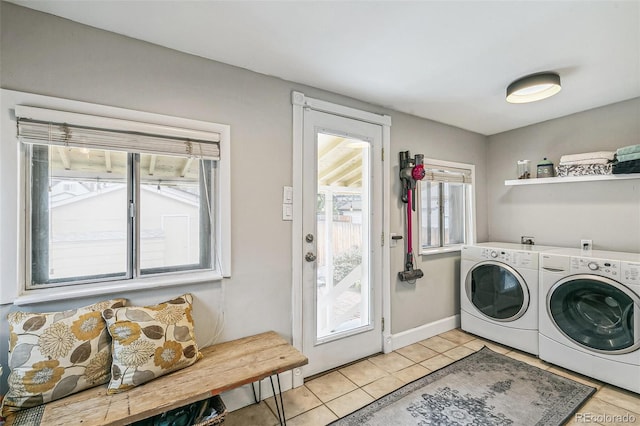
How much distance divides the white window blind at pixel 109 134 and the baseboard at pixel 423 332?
91.6 inches

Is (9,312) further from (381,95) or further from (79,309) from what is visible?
(381,95)

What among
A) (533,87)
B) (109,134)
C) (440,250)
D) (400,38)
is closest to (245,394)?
(109,134)

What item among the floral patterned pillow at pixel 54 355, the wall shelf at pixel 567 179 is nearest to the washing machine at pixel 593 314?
the wall shelf at pixel 567 179

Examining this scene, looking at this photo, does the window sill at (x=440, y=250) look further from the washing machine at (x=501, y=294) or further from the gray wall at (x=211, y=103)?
the gray wall at (x=211, y=103)

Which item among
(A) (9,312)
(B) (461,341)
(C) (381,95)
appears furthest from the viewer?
(B) (461,341)

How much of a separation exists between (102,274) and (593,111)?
4266 mm

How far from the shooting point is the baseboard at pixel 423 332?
2782mm

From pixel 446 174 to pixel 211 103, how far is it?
253cm

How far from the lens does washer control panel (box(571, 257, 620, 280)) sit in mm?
2084

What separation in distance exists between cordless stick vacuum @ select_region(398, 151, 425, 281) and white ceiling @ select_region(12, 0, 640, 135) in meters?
0.61

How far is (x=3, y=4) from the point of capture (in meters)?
1.36

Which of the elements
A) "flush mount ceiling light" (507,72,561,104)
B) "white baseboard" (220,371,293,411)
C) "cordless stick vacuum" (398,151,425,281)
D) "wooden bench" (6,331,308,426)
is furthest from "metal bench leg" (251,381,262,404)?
"flush mount ceiling light" (507,72,561,104)

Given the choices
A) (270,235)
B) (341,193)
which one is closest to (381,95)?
(341,193)

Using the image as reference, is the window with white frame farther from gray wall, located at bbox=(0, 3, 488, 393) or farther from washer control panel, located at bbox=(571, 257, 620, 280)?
washer control panel, located at bbox=(571, 257, 620, 280)
